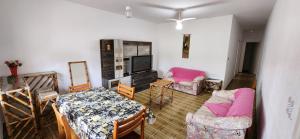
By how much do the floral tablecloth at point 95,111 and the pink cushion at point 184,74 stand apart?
3035 mm

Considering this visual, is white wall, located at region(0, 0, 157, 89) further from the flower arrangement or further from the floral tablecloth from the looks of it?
the floral tablecloth

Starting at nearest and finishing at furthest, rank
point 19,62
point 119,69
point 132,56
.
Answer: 1. point 19,62
2. point 119,69
3. point 132,56

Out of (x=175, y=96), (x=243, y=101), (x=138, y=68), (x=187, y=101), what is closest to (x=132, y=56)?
(x=138, y=68)

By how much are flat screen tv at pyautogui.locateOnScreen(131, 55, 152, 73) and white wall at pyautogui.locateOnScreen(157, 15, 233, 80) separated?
1.05m

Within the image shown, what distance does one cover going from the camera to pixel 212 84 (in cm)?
430

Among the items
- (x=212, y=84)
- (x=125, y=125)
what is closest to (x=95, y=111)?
(x=125, y=125)

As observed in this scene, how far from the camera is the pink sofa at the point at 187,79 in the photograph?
163 inches

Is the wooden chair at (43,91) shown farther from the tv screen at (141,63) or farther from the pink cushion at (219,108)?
the pink cushion at (219,108)

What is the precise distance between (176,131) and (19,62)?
3.30 meters

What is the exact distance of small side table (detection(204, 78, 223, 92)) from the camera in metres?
4.21

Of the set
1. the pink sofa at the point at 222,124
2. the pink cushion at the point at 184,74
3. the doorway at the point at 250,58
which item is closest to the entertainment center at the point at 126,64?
the pink cushion at the point at 184,74

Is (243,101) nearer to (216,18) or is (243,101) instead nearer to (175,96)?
(175,96)

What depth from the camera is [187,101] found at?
370 cm

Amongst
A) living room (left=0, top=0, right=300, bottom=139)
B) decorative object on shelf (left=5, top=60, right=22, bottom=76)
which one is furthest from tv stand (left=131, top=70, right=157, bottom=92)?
decorative object on shelf (left=5, top=60, right=22, bottom=76)
